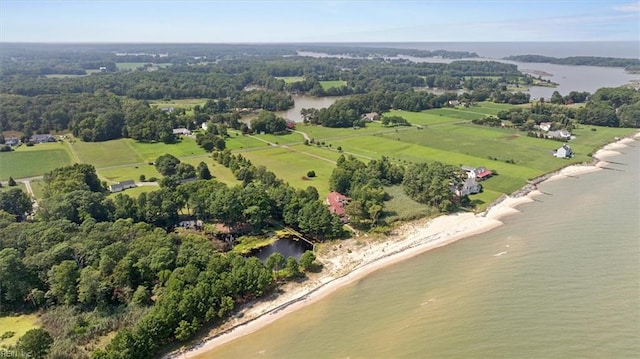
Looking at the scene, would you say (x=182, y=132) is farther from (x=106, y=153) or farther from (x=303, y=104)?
(x=303, y=104)

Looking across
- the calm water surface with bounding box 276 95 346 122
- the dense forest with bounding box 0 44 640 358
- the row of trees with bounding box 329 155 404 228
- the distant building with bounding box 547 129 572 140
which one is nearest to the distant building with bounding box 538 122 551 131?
the dense forest with bounding box 0 44 640 358

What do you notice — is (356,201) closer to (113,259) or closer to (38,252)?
(113,259)

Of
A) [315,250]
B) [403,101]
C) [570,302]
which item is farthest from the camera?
[403,101]

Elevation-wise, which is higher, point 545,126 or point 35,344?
point 545,126

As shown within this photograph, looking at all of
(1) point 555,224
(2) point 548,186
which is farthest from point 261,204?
(2) point 548,186

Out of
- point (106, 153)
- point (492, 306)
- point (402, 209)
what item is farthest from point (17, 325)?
point (106, 153)

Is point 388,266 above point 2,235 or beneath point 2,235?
beneath

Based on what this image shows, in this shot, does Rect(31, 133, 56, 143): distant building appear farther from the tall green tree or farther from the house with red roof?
the tall green tree
